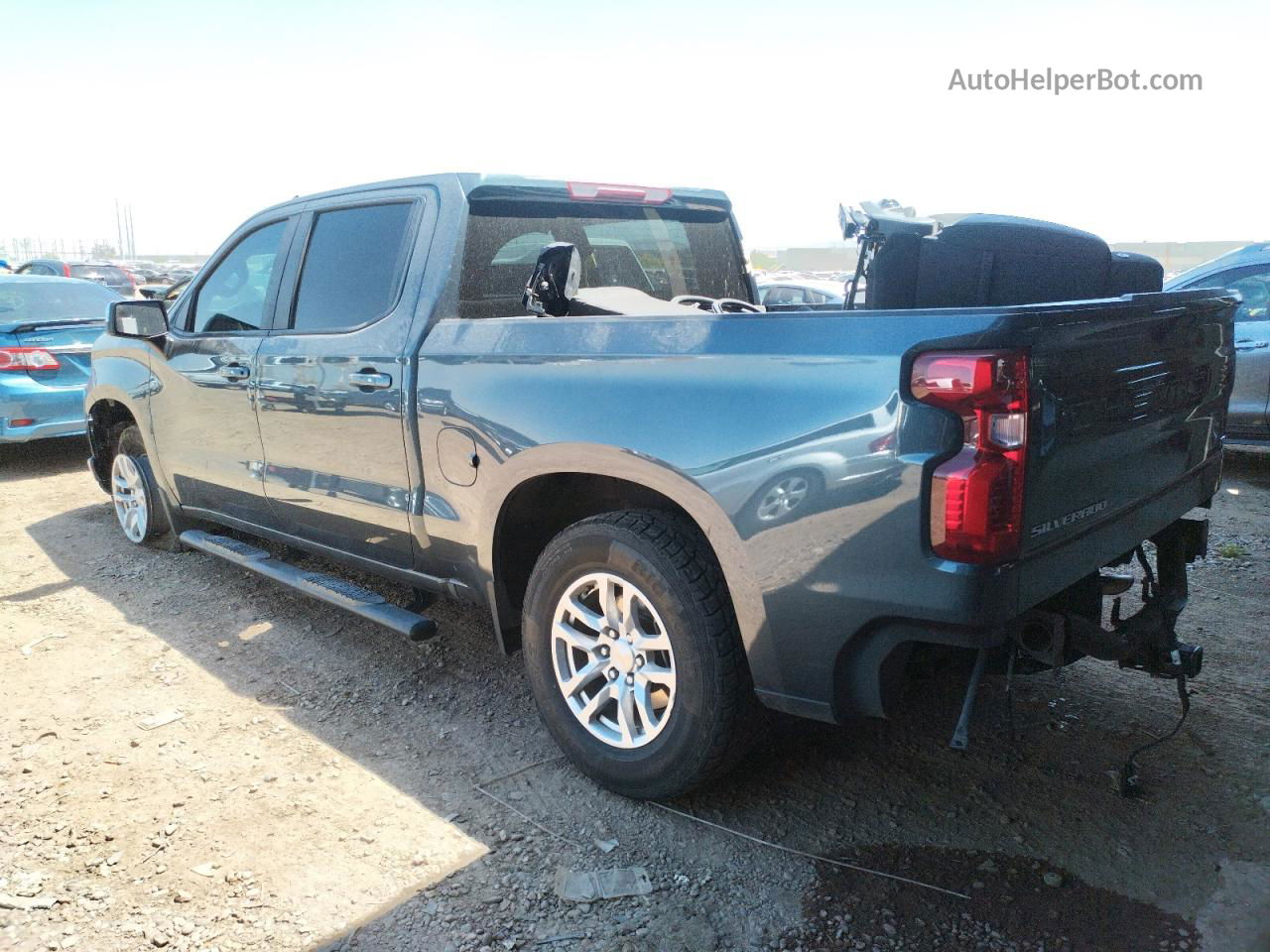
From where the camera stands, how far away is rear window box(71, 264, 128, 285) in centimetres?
2252

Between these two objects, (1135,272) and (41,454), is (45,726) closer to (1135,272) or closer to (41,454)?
(1135,272)

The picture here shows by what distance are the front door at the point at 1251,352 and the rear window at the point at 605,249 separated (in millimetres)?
4443

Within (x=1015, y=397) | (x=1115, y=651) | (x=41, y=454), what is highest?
(x=1015, y=397)

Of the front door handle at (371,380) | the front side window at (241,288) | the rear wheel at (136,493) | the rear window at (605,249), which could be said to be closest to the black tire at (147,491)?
the rear wheel at (136,493)

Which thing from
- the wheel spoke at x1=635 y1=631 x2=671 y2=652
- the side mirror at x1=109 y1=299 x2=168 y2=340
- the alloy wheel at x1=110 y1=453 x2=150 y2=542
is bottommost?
the alloy wheel at x1=110 y1=453 x2=150 y2=542

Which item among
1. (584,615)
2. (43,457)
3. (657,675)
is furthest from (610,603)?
(43,457)

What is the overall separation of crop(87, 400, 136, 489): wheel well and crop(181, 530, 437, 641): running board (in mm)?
1299

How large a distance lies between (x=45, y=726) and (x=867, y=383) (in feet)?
10.2

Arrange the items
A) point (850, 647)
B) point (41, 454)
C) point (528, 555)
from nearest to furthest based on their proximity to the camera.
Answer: point (850, 647), point (528, 555), point (41, 454)

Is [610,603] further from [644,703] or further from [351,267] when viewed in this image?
[351,267]

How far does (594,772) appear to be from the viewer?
9.46ft

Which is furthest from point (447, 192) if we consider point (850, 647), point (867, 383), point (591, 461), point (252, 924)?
point (252, 924)

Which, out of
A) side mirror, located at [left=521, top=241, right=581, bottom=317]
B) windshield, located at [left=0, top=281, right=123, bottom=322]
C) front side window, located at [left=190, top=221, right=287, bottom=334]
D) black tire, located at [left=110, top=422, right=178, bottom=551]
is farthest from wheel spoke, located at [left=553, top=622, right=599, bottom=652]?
windshield, located at [left=0, top=281, right=123, bottom=322]

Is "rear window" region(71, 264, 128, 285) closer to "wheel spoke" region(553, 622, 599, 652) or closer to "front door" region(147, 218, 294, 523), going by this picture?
"front door" region(147, 218, 294, 523)
